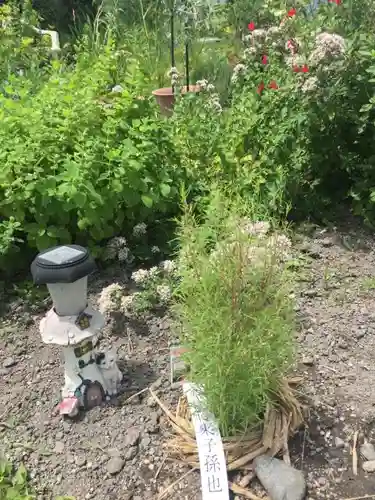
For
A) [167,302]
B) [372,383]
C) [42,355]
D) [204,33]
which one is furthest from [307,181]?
[204,33]

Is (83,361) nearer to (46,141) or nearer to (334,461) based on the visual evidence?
(334,461)

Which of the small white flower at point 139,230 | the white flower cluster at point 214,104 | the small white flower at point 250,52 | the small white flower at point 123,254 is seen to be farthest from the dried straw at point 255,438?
the small white flower at point 250,52

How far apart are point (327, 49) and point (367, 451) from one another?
2.12 meters

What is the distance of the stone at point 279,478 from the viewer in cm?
203

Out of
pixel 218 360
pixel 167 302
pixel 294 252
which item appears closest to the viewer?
pixel 218 360

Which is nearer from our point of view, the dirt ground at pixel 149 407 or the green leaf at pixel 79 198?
the dirt ground at pixel 149 407

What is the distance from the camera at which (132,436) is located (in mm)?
2311

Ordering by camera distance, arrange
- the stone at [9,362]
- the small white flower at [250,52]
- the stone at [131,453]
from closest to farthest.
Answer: the stone at [131,453] < the stone at [9,362] < the small white flower at [250,52]

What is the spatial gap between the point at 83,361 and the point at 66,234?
95 cm

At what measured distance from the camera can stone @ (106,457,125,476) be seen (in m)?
2.20

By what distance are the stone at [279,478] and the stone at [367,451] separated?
0.27m

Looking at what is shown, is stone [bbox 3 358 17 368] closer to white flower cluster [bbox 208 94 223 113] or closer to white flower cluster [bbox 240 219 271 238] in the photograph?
white flower cluster [bbox 240 219 271 238]

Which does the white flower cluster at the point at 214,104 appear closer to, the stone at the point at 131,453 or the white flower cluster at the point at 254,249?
the white flower cluster at the point at 254,249

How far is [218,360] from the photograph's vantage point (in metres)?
2.02
